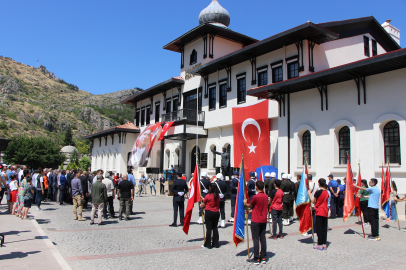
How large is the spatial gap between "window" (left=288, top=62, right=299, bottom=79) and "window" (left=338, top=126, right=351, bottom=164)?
5059 mm

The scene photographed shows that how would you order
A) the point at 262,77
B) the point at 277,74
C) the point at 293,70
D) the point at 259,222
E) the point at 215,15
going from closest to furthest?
the point at 259,222 < the point at 293,70 < the point at 277,74 < the point at 262,77 < the point at 215,15

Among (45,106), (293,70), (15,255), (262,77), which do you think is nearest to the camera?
(15,255)

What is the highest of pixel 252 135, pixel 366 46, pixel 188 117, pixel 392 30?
pixel 392 30

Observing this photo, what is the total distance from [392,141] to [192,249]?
11.5 m

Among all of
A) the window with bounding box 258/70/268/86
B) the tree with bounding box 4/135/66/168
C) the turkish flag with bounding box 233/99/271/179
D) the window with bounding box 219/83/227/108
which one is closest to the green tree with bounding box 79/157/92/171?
the tree with bounding box 4/135/66/168

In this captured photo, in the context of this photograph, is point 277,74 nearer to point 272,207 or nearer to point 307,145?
point 307,145

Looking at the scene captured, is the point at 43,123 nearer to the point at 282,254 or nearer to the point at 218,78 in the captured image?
the point at 218,78

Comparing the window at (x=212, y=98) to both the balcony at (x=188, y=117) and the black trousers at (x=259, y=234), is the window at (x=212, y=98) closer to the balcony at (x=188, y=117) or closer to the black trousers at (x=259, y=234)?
the balcony at (x=188, y=117)

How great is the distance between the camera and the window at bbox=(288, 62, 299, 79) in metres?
20.2

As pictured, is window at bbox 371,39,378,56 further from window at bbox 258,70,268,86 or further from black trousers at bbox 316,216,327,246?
black trousers at bbox 316,216,327,246

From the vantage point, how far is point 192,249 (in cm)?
791

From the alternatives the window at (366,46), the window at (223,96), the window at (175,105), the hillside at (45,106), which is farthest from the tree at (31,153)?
the window at (366,46)

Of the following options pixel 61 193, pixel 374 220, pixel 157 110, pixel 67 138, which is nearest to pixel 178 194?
pixel 374 220

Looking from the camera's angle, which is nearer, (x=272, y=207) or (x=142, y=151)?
(x=272, y=207)
